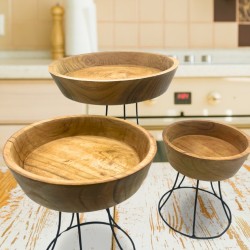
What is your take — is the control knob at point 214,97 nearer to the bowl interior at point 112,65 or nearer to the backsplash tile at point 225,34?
the backsplash tile at point 225,34

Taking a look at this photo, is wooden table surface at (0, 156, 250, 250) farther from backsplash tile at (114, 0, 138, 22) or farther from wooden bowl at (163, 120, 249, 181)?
backsplash tile at (114, 0, 138, 22)

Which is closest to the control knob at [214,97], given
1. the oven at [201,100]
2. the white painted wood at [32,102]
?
the oven at [201,100]

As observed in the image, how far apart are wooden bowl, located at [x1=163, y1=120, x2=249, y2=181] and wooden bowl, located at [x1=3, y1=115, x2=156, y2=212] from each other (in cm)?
15

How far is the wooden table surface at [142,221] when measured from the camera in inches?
29.6

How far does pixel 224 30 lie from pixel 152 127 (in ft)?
2.96

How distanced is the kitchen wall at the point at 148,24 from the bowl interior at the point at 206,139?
131 centimetres

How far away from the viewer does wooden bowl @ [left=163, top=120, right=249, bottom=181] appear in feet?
2.58

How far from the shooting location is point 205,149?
927 mm

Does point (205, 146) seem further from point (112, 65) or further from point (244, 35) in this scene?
point (244, 35)

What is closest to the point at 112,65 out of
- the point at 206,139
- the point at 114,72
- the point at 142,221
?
the point at 114,72

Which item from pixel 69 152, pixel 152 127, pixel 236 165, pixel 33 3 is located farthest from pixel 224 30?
pixel 69 152

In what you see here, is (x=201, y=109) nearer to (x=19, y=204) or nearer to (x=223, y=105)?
(x=223, y=105)

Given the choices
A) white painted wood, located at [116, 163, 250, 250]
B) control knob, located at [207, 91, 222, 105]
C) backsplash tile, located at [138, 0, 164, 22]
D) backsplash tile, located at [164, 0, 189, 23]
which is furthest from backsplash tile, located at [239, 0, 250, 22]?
white painted wood, located at [116, 163, 250, 250]

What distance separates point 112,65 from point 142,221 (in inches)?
17.6
